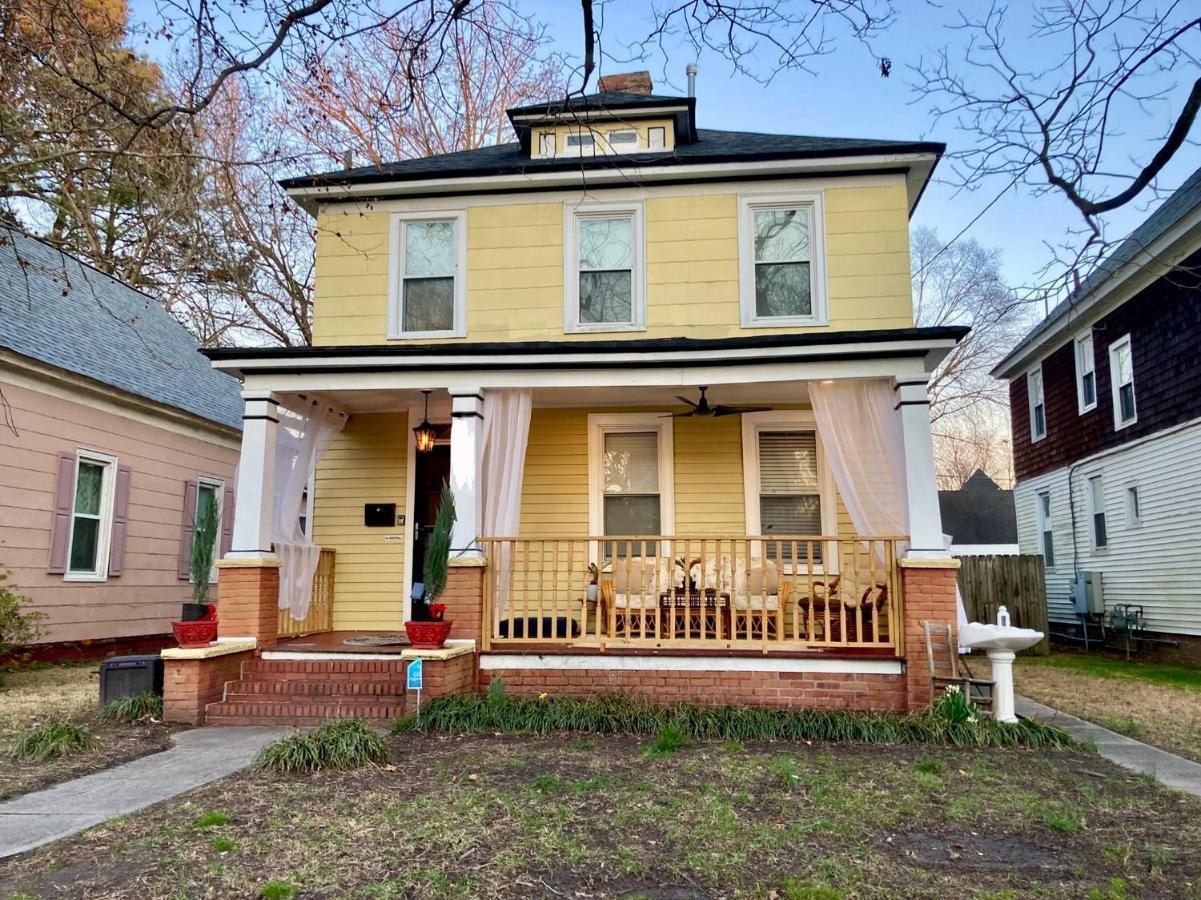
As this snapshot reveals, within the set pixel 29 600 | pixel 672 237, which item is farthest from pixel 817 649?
pixel 29 600

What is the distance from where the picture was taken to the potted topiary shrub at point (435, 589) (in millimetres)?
7188

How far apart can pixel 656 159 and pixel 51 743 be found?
7.73m

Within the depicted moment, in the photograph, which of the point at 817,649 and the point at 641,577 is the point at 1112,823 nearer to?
the point at 817,649

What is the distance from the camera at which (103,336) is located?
12.5m

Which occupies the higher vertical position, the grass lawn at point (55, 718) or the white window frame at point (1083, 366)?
the white window frame at point (1083, 366)

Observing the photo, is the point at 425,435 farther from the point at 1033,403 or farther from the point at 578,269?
the point at 1033,403

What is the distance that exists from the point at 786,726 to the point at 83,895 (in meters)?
4.96

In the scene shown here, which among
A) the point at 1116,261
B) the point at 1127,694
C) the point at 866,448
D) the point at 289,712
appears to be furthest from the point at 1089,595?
the point at 289,712

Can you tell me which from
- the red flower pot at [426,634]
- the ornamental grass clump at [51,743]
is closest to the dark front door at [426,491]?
the red flower pot at [426,634]

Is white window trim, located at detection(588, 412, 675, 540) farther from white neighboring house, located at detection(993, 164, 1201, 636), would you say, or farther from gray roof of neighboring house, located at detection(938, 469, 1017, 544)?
gray roof of neighboring house, located at detection(938, 469, 1017, 544)

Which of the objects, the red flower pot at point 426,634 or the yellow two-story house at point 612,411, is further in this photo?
the yellow two-story house at point 612,411

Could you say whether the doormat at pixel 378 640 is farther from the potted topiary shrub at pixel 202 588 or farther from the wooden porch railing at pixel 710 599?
the potted topiary shrub at pixel 202 588

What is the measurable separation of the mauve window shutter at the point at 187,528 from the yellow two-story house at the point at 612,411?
4382 millimetres

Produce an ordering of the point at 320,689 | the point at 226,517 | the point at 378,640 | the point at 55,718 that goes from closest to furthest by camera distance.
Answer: the point at 55,718, the point at 320,689, the point at 378,640, the point at 226,517
